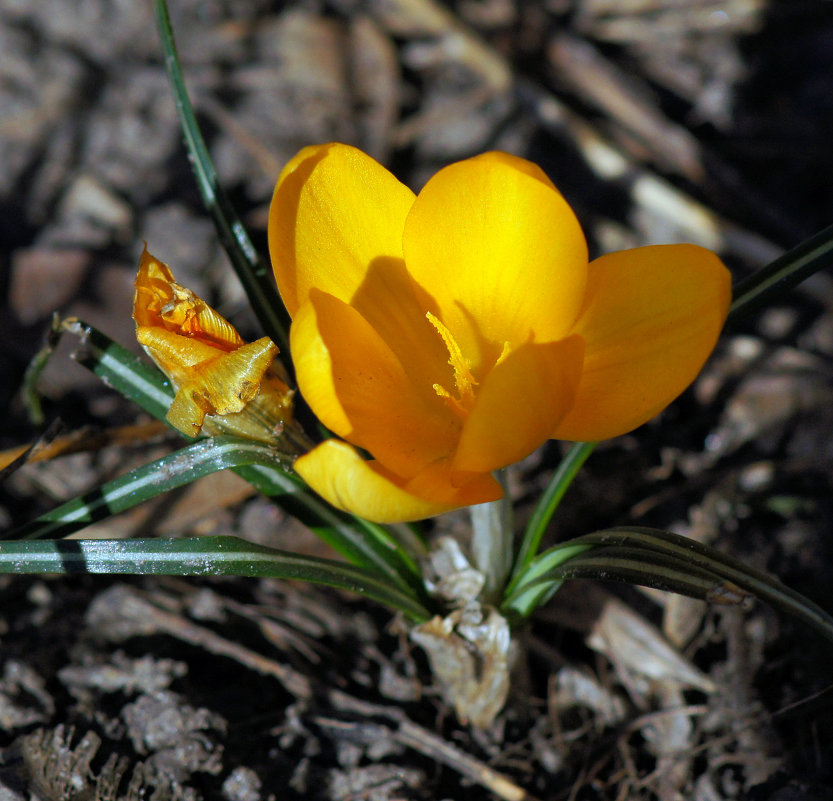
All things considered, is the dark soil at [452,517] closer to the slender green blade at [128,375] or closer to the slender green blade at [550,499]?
the slender green blade at [550,499]

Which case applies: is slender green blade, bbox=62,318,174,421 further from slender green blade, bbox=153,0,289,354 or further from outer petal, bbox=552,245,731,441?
outer petal, bbox=552,245,731,441

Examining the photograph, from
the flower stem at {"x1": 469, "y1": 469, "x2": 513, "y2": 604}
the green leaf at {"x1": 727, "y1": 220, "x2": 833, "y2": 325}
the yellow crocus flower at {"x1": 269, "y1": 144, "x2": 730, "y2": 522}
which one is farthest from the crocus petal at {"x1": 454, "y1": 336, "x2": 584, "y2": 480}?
the green leaf at {"x1": 727, "y1": 220, "x2": 833, "y2": 325}

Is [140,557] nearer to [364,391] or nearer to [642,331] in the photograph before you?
[364,391]

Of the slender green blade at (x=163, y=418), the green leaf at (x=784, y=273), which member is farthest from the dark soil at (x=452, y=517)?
the slender green blade at (x=163, y=418)

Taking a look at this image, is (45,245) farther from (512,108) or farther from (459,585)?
(459,585)

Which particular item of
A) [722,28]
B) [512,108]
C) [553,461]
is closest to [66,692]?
[553,461]
